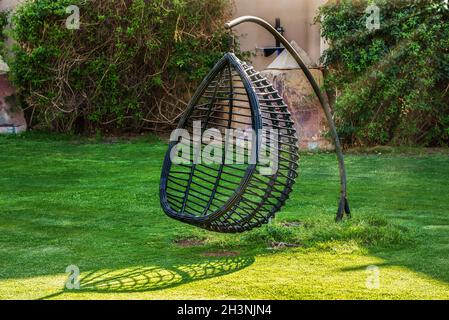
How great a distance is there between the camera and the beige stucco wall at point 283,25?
13.4 meters

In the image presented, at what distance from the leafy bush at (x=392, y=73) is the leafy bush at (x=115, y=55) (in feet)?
A: 7.77

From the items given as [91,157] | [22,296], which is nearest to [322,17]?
[91,157]

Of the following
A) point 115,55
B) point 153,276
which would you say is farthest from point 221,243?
point 115,55

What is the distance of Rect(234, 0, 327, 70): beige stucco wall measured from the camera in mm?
13383

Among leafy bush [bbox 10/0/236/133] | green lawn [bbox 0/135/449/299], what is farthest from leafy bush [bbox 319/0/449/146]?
leafy bush [bbox 10/0/236/133]

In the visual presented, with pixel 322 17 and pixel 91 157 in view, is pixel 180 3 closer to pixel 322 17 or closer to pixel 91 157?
pixel 322 17

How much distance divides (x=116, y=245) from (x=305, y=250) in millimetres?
1484

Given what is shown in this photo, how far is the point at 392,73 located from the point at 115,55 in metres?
4.45

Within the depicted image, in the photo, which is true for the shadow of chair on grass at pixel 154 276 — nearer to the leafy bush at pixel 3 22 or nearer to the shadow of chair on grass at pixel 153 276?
the shadow of chair on grass at pixel 153 276

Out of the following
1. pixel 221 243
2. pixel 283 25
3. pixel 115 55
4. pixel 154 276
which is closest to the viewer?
pixel 154 276

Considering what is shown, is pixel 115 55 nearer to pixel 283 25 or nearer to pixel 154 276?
pixel 283 25

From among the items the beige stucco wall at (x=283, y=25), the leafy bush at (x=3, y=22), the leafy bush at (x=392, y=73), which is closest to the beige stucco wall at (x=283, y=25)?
the beige stucco wall at (x=283, y=25)

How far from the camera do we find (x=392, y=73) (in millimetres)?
11195
